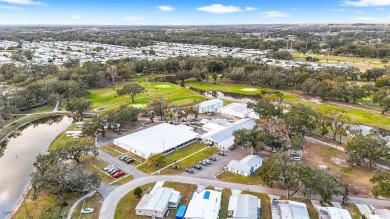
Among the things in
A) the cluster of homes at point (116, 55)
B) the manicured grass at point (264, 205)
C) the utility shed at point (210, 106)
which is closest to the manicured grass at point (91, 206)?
the manicured grass at point (264, 205)

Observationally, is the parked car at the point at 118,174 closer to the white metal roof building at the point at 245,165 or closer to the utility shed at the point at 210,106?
the white metal roof building at the point at 245,165

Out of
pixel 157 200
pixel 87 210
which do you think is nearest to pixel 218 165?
pixel 157 200

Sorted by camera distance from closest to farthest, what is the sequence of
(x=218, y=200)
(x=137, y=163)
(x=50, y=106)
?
(x=218, y=200), (x=137, y=163), (x=50, y=106)

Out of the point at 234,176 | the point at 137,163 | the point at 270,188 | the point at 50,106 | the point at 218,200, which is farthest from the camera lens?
the point at 50,106

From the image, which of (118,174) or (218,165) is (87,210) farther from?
(218,165)

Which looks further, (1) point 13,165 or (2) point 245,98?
(2) point 245,98

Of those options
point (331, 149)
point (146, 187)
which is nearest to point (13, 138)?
point (146, 187)

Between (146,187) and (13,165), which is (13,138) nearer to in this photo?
(13,165)
